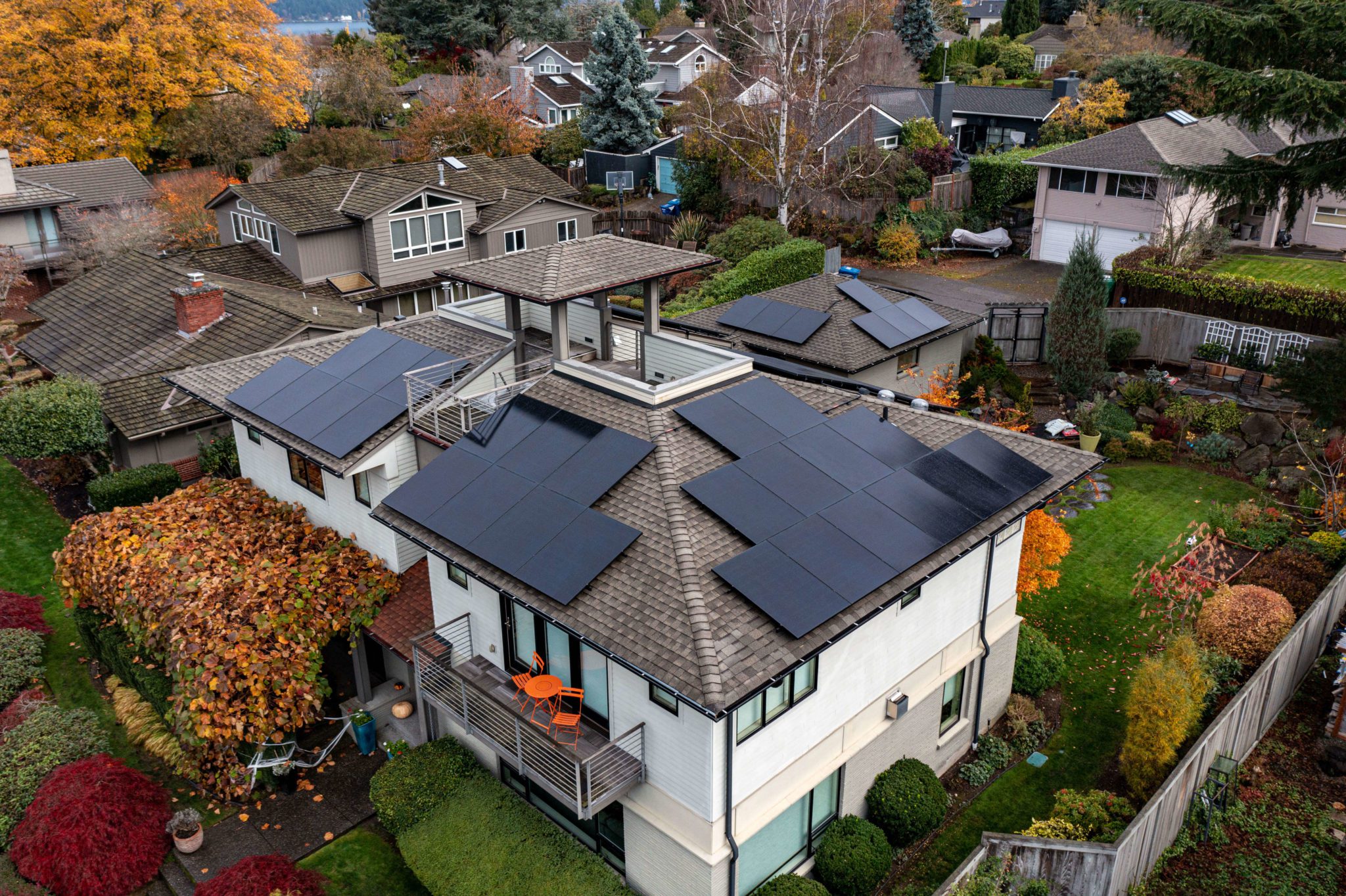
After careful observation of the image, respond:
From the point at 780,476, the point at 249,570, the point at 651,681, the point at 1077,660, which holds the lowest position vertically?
the point at 1077,660

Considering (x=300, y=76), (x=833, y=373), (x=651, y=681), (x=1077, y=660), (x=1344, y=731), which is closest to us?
(x=651, y=681)

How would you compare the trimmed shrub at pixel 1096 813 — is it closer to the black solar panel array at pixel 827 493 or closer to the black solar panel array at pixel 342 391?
the black solar panel array at pixel 827 493

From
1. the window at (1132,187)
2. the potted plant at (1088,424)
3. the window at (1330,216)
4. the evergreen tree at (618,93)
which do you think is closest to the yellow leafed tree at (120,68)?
the evergreen tree at (618,93)

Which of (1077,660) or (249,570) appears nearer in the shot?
(249,570)

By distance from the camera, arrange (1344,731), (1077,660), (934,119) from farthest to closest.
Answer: (934,119), (1077,660), (1344,731)

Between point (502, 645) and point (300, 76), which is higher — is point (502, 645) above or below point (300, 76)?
below

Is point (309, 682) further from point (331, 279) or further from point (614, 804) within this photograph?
point (331, 279)

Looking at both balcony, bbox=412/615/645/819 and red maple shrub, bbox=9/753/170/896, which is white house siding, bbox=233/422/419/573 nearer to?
balcony, bbox=412/615/645/819

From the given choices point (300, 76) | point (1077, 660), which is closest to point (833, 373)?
point (1077, 660)
